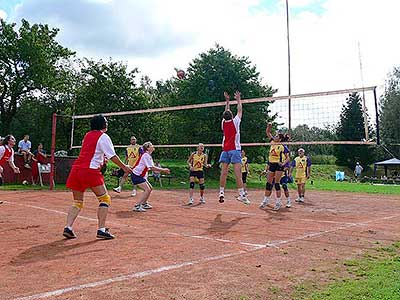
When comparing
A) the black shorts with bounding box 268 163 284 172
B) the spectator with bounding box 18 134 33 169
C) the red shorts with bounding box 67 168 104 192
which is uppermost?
the spectator with bounding box 18 134 33 169

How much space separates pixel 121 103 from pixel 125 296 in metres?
25.9

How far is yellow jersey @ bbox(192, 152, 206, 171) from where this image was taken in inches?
570

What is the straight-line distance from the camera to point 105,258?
607 centimetres

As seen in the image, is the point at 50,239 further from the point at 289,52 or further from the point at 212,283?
the point at 289,52

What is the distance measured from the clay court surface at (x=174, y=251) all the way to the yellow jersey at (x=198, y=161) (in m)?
3.20

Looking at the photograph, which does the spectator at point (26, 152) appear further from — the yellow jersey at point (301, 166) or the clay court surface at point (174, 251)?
the yellow jersey at point (301, 166)

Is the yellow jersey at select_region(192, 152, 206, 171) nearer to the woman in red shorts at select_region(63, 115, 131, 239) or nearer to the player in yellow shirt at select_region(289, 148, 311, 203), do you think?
the player in yellow shirt at select_region(289, 148, 311, 203)

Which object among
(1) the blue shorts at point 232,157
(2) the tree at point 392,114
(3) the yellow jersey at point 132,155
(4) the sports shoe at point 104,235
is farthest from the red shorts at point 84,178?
(2) the tree at point 392,114

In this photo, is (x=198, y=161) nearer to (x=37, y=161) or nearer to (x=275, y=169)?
(x=275, y=169)

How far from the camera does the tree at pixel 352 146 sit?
52094mm

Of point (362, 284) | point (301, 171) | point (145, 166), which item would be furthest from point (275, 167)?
point (362, 284)

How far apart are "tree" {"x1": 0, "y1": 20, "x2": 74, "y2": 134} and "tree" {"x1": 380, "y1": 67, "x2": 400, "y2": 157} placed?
44.3 m

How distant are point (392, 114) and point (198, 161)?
5227 centimetres

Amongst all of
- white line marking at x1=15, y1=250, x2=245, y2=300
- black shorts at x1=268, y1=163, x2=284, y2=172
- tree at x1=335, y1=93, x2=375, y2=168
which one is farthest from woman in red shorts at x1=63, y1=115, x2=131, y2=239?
tree at x1=335, y1=93, x2=375, y2=168
